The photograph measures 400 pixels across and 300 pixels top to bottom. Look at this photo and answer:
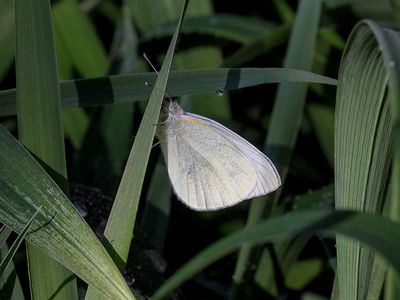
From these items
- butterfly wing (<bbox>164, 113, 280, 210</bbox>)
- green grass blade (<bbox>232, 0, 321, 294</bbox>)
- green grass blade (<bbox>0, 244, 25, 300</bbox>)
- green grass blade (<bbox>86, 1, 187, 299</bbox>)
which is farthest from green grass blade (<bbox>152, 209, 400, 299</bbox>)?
green grass blade (<bbox>232, 0, 321, 294</bbox>)

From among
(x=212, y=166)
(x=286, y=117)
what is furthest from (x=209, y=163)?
(x=286, y=117)

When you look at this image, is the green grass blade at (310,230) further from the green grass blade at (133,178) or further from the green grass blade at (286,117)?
the green grass blade at (286,117)

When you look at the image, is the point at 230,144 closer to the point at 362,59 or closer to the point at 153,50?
the point at 362,59

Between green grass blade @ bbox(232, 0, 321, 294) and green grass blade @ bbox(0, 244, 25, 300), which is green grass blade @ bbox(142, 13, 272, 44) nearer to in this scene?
A: green grass blade @ bbox(232, 0, 321, 294)

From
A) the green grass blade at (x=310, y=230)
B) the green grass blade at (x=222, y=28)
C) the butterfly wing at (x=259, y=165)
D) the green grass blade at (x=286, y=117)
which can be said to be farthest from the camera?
the green grass blade at (x=222, y=28)

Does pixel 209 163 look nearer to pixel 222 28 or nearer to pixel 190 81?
pixel 190 81

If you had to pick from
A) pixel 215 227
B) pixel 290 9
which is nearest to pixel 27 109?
pixel 215 227

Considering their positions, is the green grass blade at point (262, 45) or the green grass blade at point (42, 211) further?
the green grass blade at point (262, 45)

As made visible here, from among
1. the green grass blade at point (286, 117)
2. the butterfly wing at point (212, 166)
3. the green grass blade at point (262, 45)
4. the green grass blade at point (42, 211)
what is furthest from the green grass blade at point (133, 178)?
the green grass blade at point (262, 45)
